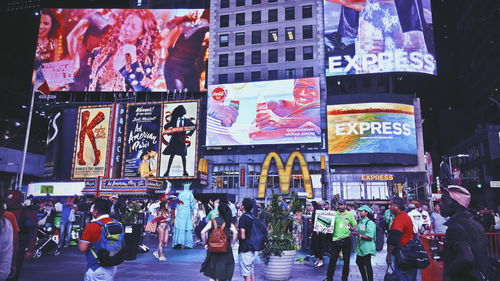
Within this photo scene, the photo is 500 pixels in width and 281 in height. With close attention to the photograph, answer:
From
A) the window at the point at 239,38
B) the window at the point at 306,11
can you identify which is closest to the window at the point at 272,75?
the window at the point at 239,38

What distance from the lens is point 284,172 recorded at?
44.1 m

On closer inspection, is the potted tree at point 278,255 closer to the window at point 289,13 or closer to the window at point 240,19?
the window at point 289,13

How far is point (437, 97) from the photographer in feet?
316

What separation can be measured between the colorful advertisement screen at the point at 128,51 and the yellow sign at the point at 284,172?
14.1m

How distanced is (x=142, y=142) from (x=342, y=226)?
1631 inches

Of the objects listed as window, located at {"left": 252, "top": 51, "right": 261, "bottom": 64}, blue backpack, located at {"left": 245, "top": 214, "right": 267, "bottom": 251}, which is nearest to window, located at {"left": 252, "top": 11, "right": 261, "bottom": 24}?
window, located at {"left": 252, "top": 51, "right": 261, "bottom": 64}

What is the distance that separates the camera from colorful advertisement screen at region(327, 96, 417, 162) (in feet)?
144

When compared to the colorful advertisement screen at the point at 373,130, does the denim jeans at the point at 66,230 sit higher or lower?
lower

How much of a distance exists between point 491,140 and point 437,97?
49.1m

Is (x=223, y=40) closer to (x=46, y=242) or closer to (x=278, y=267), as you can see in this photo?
(x=46, y=242)

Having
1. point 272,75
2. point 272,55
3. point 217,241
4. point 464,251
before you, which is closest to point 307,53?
point 272,55

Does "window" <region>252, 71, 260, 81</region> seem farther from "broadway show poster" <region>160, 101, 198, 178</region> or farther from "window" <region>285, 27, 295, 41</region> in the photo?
"broadway show poster" <region>160, 101, 198, 178</region>

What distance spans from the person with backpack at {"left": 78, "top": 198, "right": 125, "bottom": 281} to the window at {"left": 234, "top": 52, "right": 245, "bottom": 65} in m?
46.4

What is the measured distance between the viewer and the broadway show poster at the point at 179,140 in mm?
44500
